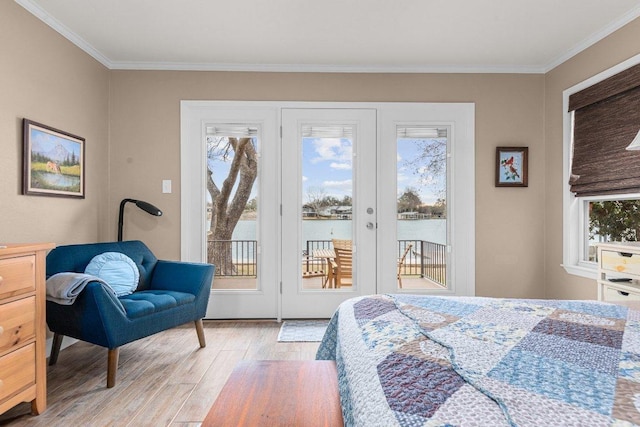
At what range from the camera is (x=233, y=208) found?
3453mm

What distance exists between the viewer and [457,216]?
346 cm

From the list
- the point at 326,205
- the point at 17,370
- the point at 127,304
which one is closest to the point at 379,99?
the point at 326,205

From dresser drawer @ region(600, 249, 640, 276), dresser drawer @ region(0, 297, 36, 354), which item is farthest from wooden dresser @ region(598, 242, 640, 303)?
dresser drawer @ region(0, 297, 36, 354)

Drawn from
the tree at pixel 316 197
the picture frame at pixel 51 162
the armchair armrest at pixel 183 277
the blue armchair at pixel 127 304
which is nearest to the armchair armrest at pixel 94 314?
the blue armchair at pixel 127 304

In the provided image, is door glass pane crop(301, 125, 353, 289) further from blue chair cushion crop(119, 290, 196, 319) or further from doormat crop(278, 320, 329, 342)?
blue chair cushion crop(119, 290, 196, 319)

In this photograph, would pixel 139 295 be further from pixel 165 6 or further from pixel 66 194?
pixel 165 6

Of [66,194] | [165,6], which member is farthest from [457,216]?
[66,194]

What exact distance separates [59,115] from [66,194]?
59cm

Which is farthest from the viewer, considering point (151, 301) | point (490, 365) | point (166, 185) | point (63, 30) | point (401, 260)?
point (401, 260)

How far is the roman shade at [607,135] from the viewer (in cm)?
253

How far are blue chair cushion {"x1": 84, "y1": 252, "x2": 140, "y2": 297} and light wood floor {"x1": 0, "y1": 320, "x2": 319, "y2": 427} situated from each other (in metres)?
0.51

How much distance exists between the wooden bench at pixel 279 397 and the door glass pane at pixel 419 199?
2.22 metres

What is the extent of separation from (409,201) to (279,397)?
103 inches

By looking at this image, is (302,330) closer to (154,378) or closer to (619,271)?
(154,378)
